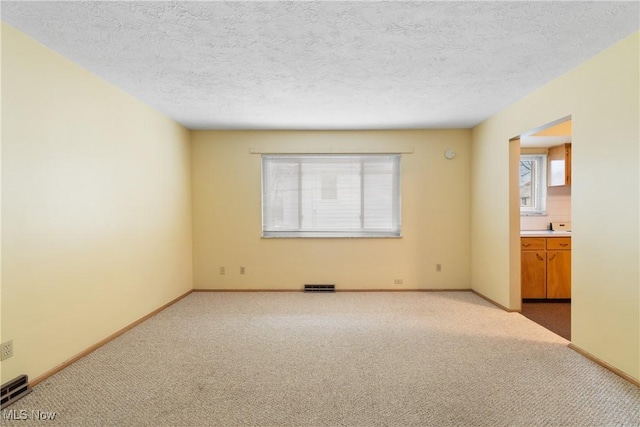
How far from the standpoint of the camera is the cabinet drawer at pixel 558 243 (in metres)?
4.16

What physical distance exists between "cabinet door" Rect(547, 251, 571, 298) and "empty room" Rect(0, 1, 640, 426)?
3 centimetres

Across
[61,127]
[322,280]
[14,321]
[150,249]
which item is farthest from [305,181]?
[14,321]

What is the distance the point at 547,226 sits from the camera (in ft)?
16.5

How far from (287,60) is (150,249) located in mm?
2588

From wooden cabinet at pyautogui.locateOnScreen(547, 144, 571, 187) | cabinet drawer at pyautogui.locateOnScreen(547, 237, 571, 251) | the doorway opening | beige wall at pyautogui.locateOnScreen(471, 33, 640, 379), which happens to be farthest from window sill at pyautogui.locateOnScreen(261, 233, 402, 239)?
wooden cabinet at pyautogui.locateOnScreen(547, 144, 571, 187)

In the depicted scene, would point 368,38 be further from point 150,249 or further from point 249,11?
point 150,249

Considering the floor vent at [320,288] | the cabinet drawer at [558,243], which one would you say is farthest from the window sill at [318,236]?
the cabinet drawer at [558,243]

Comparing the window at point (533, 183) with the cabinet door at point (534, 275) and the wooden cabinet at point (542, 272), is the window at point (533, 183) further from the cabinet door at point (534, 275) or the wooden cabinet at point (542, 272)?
the cabinet door at point (534, 275)

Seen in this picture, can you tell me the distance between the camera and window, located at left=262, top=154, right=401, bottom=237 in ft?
15.5

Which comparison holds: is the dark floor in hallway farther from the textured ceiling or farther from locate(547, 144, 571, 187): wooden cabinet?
the textured ceiling

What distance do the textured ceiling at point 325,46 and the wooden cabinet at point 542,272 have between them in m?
2.03

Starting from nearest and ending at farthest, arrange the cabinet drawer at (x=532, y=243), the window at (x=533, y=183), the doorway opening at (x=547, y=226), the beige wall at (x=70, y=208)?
the beige wall at (x=70, y=208), the doorway opening at (x=547, y=226), the cabinet drawer at (x=532, y=243), the window at (x=533, y=183)

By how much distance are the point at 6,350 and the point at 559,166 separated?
21.1ft

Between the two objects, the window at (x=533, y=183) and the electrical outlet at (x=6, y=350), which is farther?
the window at (x=533, y=183)
